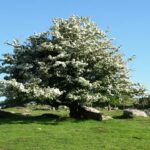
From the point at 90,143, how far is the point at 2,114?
19701 millimetres

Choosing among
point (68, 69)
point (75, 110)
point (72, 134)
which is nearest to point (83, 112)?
point (75, 110)

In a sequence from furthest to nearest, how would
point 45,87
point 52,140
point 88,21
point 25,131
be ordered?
1. point 88,21
2. point 45,87
3. point 25,131
4. point 52,140

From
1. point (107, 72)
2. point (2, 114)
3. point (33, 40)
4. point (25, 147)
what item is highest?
point (33, 40)

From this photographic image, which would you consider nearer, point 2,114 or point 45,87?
point 45,87

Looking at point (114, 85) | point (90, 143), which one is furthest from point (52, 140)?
point (114, 85)

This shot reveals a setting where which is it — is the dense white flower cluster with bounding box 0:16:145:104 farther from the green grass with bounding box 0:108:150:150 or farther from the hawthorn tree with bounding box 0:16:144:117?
the green grass with bounding box 0:108:150:150

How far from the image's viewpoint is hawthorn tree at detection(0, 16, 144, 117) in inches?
1699

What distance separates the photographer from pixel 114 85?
4597 centimetres

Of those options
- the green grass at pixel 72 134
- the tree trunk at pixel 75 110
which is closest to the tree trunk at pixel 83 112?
the tree trunk at pixel 75 110

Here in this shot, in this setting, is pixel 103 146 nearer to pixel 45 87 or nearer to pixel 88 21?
pixel 45 87

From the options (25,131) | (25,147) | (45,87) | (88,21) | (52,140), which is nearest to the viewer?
(25,147)

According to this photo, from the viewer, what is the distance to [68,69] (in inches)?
1732

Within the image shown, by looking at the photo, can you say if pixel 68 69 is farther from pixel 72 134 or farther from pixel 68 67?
pixel 72 134

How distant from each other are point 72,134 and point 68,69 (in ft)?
37.6
